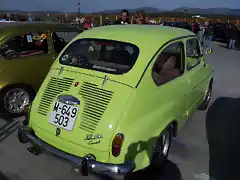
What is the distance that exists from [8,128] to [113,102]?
253 cm

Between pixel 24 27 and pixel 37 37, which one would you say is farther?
pixel 37 37

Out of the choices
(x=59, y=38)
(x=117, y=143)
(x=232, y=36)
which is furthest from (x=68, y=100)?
(x=232, y=36)

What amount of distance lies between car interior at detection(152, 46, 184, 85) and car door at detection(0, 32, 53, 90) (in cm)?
249

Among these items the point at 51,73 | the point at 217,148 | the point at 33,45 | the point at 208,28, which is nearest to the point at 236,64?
the point at 217,148

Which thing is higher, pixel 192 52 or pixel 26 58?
pixel 192 52

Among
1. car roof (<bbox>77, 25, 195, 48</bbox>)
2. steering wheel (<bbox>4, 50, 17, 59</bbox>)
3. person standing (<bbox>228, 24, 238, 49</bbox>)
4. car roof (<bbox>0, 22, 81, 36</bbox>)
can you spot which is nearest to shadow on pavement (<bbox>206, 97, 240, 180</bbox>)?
car roof (<bbox>77, 25, 195, 48</bbox>)

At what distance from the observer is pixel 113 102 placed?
113 inches

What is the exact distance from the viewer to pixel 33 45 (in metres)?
5.23

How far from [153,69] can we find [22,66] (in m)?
2.79

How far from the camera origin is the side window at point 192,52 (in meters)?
4.13

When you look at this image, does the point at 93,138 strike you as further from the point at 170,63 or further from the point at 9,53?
the point at 9,53

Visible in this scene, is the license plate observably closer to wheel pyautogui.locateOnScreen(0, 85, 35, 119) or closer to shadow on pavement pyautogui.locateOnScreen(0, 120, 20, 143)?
shadow on pavement pyautogui.locateOnScreen(0, 120, 20, 143)

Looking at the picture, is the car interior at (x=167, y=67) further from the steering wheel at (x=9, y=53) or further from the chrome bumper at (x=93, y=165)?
the steering wheel at (x=9, y=53)

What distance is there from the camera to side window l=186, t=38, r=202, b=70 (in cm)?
413
